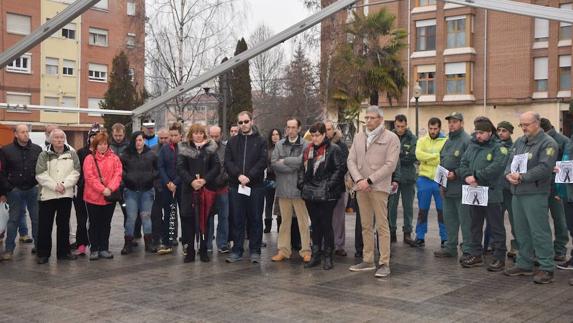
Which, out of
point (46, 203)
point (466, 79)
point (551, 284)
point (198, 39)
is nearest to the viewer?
point (551, 284)

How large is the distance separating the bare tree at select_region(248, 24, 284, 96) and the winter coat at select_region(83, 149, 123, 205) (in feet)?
186

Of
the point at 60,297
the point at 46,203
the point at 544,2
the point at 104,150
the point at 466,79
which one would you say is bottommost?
the point at 60,297

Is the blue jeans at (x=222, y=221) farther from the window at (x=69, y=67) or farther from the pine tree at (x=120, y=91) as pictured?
the window at (x=69, y=67)

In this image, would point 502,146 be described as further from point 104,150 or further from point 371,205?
point 104,150

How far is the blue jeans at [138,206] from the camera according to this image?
945 cm

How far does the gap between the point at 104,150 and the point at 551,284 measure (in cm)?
613

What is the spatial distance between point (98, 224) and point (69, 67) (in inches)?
1717

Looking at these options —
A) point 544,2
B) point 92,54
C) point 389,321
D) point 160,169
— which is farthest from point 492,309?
point 92,54

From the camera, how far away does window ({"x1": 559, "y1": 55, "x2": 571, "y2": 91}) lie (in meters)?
39.3

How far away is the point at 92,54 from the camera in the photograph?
167 ft

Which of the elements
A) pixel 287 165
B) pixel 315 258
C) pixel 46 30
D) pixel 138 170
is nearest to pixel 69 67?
pixel 138 170

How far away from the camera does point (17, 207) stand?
9391 millimetres

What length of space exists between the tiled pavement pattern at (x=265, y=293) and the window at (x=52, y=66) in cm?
4234

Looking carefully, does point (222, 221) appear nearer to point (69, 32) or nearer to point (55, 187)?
point (55, 187)
